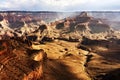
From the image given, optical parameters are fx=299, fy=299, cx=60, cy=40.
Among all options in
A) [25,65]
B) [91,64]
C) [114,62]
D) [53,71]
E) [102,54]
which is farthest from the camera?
[102,54]

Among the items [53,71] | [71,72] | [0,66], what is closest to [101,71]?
[71,72]

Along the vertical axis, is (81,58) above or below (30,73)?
below

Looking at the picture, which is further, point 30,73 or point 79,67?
point 79,67

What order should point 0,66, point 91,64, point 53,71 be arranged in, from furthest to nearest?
point 91,64, point 53,71, point 0,66

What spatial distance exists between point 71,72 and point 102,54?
188 feet

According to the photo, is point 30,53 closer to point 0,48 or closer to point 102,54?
point 0,48

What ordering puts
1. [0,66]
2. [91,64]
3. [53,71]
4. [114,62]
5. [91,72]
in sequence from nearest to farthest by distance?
[0,66], [53,71], [91,72], [91,64], [114,62]

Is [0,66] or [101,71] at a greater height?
[0,66]

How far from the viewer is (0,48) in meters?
89.7

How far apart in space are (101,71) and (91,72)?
4311 millimetres

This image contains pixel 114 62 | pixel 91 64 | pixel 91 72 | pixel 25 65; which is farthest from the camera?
pixel 114 62

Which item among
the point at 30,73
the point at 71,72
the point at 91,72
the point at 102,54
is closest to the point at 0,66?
the point at 30,73

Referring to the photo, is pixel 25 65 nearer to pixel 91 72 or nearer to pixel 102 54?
pixel 91 72

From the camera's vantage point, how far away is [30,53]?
354ft
